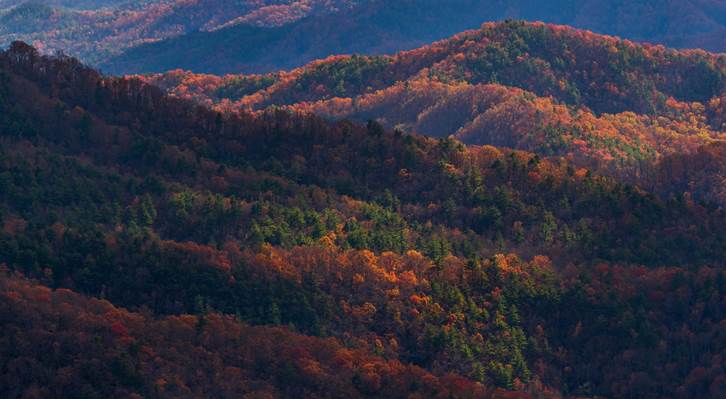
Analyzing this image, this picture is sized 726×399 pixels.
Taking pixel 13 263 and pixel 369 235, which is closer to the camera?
pixel 13 263

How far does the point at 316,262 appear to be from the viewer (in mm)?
149125

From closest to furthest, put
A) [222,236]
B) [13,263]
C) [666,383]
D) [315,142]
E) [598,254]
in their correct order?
1. [13,263]
2. [666,383]
3. [222,236]
4. [598,254]
5. [315,142]

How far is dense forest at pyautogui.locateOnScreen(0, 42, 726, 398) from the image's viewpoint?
119m

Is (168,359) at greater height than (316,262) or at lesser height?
greater

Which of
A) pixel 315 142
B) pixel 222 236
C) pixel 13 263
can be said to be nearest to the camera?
pixel 13 263

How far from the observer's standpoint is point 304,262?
148 meters

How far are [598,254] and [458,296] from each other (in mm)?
25314

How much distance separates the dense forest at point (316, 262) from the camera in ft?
390

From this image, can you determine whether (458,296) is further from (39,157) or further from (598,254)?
(39,157)

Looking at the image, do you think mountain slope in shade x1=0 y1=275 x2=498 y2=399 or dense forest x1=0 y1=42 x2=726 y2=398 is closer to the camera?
mountain slope in shade x1=0 y1=275 x2=498 y2=399

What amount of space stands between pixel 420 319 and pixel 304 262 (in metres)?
13.7

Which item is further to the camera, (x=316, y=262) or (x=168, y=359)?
(x=316, y=262)

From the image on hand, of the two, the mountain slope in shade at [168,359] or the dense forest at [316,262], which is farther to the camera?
the dense forest at [316,262]

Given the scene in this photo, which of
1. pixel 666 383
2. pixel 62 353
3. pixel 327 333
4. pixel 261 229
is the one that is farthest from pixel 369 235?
pixel 62 353
